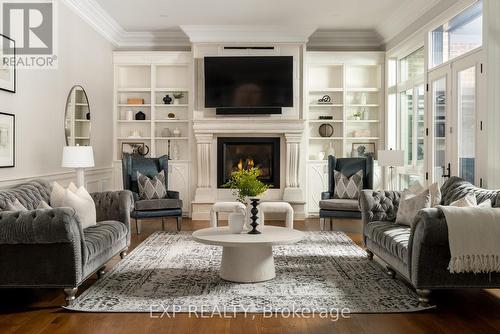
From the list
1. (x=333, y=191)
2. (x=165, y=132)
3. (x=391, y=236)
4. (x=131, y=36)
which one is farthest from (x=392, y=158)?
(x=131, y=36)

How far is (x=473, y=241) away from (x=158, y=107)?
259 inches

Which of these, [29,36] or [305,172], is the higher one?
[29,36]

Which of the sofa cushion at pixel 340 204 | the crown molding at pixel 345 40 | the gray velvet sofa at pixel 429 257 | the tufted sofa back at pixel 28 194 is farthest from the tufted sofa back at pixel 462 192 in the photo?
the crown molding at pixel 345 40

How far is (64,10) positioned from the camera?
251 inches

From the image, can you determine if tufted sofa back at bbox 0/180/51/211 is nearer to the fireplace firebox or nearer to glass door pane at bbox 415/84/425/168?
the fireplace firebox

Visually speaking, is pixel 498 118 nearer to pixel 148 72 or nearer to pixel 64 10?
pixel 64 10

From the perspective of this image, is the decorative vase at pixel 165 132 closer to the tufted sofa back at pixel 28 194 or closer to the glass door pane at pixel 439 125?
the tufted sofa back at pixel 28 194

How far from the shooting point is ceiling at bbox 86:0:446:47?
7176 millimetres

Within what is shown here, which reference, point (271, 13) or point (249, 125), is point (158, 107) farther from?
point (271, 13)

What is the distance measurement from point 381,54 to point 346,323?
6384mm

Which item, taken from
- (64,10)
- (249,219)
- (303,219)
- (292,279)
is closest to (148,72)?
(64,10)

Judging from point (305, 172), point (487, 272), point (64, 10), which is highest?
point (64, 10)

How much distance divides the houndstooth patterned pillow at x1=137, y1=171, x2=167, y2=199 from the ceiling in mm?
2372

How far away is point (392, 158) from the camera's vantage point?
6898 millimetres
